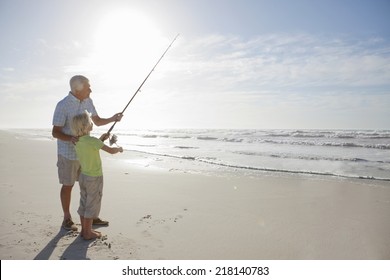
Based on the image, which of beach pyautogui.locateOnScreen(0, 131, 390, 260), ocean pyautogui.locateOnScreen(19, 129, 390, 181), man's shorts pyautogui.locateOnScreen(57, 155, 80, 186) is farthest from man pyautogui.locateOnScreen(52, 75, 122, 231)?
ocean pyautogui.locateOnScreen(19, 129, 390, 181)

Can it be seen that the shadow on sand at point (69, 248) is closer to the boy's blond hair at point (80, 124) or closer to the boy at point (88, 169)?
the boy at point (88, 169)

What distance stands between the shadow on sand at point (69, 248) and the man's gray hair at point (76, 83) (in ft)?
5.39

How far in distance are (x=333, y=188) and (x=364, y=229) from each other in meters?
2.41

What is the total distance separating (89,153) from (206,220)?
1.80 meters

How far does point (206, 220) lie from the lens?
13.8ft

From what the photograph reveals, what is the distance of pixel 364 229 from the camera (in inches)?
154

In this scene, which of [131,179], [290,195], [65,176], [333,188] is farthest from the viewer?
[131,179]

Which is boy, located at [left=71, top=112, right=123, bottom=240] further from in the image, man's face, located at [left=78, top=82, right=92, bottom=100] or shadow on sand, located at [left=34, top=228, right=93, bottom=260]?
man's face, located at [left=78, top=82, right=92, bottom=100]

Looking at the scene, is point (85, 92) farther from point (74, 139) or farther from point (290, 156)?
point (290, 156)

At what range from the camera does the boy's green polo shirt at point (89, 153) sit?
3.27 metres
